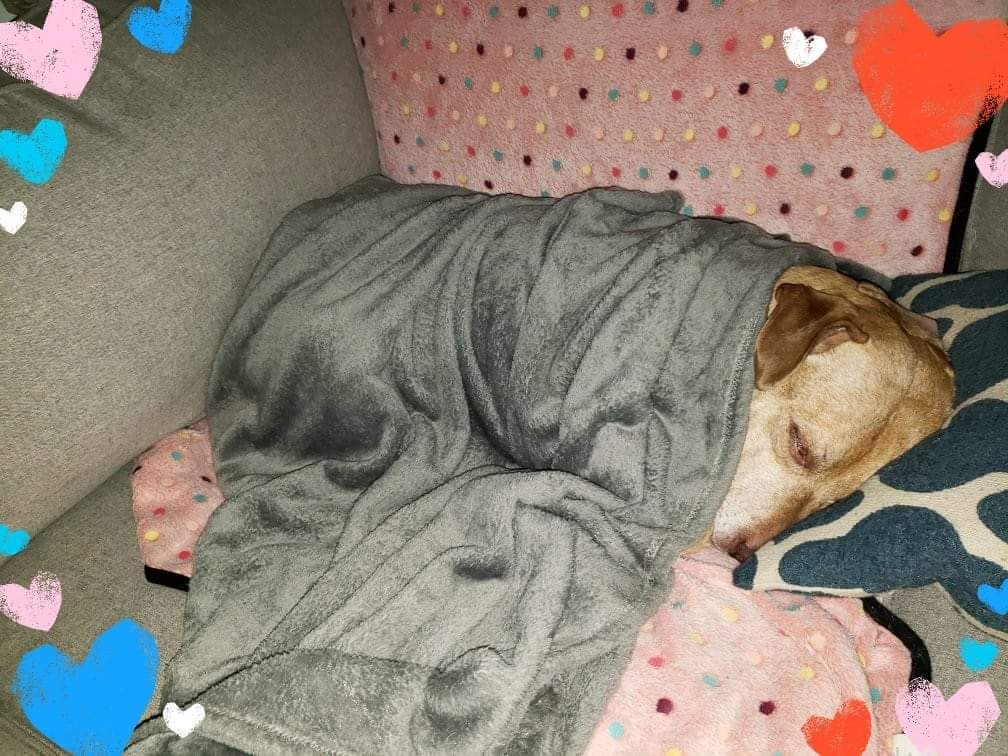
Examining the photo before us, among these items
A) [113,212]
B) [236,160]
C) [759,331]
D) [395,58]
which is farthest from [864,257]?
[113,212]

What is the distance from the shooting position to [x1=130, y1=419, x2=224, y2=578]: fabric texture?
1485 millimetres

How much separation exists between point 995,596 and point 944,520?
132 millimetres

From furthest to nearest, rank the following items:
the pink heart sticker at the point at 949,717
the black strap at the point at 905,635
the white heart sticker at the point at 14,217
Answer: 1. the white heart sticker at the point at 14,217
2. the black strap at the point at 905,635
3. the pink heart sticker at the point at 949,717

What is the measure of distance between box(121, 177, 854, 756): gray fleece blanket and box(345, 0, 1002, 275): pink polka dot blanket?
17cm

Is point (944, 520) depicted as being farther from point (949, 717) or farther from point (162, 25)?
→ point (162, 25)

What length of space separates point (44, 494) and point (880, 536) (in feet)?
5.32

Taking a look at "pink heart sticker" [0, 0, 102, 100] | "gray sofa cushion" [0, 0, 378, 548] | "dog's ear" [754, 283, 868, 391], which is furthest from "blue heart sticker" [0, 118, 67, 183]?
"dog's ear" [754, 283, 868, 391]

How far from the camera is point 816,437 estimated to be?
59.2 inches

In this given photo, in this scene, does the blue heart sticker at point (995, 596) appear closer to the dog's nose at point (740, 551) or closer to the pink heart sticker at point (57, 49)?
the dog's nose at point (740, 551)

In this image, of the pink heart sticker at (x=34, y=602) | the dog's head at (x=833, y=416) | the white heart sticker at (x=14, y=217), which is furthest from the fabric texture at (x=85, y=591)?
the dog's head at (x=833, y=416)

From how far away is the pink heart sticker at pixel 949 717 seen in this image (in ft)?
3.68

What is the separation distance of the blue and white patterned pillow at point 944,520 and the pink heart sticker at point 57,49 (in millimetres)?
1721

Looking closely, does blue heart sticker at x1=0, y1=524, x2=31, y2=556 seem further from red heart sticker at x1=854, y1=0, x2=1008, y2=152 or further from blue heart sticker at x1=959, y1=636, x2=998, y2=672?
red heart sticker at x1=854, y1=0, x2=1008, y2=152

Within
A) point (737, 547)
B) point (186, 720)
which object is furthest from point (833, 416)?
point (186, 720)
